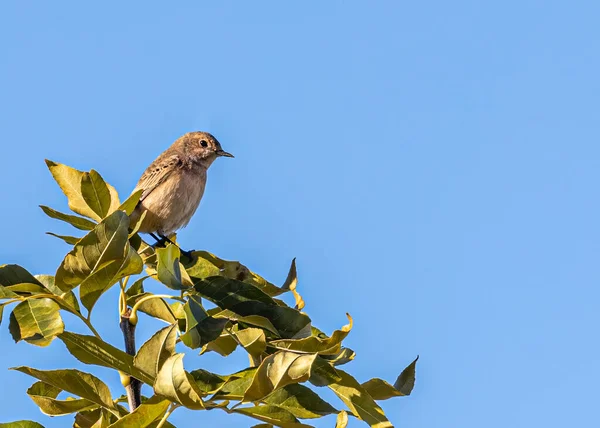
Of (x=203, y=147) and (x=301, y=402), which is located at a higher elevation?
(x=203, y=147)

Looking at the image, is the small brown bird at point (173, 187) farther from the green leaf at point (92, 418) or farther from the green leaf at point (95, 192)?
the green leaf at point (92, 418)

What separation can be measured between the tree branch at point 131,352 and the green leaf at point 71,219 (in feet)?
1.88

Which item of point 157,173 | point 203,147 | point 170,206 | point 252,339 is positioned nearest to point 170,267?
point 252,339

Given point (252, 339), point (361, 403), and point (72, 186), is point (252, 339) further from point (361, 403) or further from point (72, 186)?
point (72, 186)

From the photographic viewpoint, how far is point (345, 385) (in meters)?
3.81

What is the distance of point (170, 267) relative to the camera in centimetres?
352

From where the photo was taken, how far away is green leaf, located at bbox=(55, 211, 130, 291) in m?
3.52

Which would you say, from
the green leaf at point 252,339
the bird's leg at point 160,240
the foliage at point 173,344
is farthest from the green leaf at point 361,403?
the bird's leg at point 160,240

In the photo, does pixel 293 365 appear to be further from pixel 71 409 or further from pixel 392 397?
pixel 71 409

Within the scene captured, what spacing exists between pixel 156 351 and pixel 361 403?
3.48 ft

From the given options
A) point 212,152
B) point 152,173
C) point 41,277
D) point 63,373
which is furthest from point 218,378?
point 212,152

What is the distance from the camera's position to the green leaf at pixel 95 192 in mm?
4094

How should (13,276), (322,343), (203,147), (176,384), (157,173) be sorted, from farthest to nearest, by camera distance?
(203,147) < (157,173) < (13,276) < (322,343) < (176,384)

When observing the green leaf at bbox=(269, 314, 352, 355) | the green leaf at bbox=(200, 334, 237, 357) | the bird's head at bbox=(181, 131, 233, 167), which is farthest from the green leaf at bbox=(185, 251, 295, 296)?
the bird's head at bbox=(181, 131, 233, 167)
